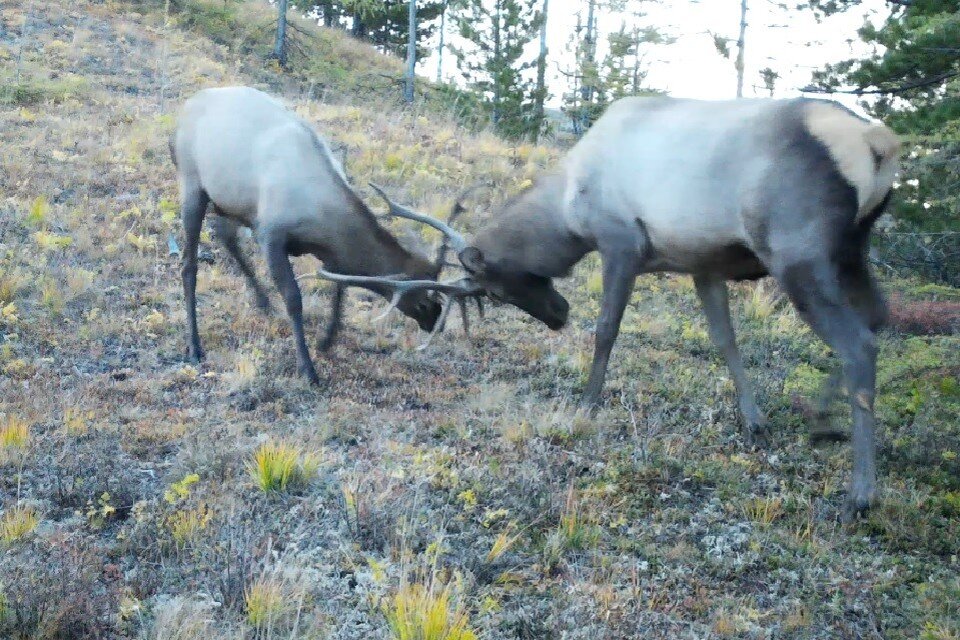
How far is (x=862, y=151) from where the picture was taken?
4992 millimetres

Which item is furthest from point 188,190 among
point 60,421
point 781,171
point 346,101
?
point 346,101

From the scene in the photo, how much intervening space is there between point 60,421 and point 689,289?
7.60 metres

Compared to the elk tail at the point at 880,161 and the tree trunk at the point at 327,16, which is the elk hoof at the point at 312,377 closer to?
the elk tail at the point at 880,161

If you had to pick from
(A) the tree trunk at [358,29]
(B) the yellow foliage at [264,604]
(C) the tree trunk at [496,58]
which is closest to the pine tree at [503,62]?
(C) the tree trunk at [496,58]

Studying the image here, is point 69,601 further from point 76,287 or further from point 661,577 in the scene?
point 76,287

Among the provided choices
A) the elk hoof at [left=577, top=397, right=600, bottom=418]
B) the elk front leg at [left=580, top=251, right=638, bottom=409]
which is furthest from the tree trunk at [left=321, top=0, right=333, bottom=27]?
the elk hoof at [left=577, top=397, right=600, bottom=418]

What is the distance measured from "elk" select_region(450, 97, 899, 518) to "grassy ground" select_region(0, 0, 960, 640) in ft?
1.90

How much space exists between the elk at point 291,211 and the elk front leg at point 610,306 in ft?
4.31

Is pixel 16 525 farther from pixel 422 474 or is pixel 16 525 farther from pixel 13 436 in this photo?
pixel 422 474

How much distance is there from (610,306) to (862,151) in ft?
7.05

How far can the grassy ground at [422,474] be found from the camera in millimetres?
3836

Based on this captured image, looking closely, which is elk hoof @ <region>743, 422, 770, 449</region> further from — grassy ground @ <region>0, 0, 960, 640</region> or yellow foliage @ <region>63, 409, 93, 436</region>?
yellow foliage @ <region>63, 409, 93, 436</region>

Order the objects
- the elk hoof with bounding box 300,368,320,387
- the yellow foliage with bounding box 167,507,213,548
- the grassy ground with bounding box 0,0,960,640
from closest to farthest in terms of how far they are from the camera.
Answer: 1. the grassy ground with bounding box 0,0,960,640
2. the yellow foliage with bounding box 167,507,213,548
3. the elk hoof with bounding box 300,368,320,387

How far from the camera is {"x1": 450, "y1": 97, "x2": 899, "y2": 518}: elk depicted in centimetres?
508
